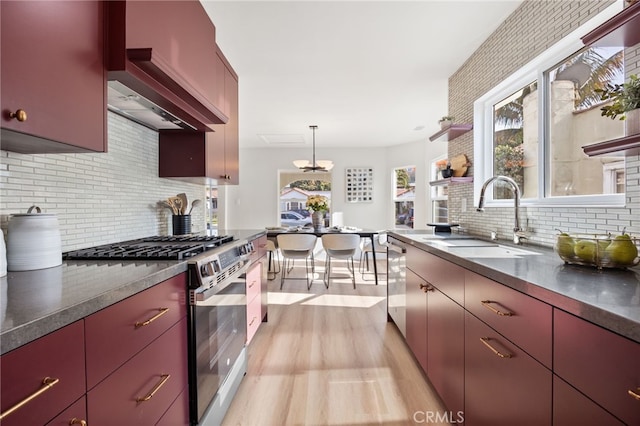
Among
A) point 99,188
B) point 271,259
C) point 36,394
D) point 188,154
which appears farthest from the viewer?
point 271,259

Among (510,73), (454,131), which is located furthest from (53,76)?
(454,131)

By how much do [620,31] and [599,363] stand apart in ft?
3.84

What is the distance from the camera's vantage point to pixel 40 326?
63cm

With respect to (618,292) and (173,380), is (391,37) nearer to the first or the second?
(618,292)

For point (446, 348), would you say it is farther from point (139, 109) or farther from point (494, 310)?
point (139, 109)

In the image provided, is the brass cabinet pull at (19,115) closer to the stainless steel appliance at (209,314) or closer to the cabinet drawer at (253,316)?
the stainless steel appliance at (209,314)

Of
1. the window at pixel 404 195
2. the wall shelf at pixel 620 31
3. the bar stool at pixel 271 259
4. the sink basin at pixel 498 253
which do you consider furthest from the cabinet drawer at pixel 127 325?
the window at pixel 404 195

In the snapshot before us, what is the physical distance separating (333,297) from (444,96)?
9.39 feet

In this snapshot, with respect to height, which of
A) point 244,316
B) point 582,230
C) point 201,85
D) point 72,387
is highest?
point 201,85

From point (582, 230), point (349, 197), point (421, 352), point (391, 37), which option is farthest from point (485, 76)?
point (349, 197)

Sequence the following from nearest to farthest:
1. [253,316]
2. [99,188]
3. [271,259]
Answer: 1. [99,188]
2. [253,316]
3. [271,259]

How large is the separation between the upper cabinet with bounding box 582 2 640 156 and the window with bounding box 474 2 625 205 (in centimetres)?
37

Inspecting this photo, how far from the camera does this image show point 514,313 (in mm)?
1018

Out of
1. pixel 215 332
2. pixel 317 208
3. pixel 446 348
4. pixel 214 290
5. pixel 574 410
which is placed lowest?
pixel 446 348
